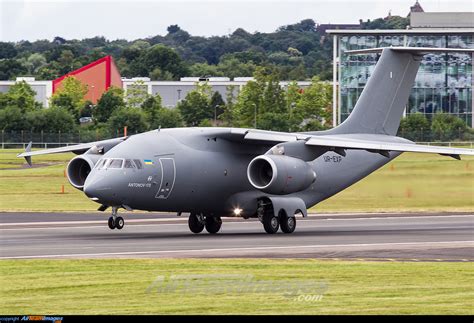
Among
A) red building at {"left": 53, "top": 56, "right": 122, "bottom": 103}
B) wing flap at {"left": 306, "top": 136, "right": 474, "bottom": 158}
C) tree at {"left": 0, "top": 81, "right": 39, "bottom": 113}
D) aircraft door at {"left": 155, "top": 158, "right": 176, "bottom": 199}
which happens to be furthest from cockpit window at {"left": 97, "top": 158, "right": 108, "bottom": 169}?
red building at {"left": 53, "top": 56, "right": 122, "bottom": 103}

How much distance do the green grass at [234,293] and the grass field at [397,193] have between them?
1692cm

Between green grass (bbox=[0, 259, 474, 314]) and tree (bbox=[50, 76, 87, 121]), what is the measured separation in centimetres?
8793

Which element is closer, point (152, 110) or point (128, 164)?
point (128, 164)

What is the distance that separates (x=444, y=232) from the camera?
3672cm

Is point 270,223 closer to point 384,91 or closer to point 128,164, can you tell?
point 128,164

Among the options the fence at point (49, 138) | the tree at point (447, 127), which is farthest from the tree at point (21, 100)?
the tree at point (447, 127)

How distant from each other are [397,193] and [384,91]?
3.68m

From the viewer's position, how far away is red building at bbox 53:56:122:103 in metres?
126

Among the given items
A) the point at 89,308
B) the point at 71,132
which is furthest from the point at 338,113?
the point at 89,308

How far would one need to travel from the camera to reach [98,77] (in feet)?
423

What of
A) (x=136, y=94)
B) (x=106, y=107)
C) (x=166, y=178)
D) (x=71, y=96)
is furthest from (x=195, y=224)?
(x=71, y=96)

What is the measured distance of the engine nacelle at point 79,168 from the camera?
121 ft

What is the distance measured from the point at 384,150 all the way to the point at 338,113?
6490cm

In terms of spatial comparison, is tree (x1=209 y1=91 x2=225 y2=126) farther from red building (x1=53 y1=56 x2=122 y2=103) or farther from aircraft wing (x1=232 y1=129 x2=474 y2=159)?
aircraft wing (x1=232 y1=129 x2=474 y2=159)
